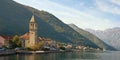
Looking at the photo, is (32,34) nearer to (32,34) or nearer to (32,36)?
(32,34)

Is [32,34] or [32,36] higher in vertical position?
[32,34]

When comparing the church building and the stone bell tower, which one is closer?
the church building

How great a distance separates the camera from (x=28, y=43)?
188 m

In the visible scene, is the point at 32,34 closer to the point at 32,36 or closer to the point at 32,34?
the point at 32,34

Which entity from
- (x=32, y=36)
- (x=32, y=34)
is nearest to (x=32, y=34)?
(x=32, y=34)

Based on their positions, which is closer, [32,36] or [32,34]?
[32,34]

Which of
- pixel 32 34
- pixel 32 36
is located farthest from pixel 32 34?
→ pixel 32 36

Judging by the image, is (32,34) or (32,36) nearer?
(32,34)

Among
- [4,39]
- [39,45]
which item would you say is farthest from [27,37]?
[4,39]

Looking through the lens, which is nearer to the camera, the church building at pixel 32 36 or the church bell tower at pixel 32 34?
the church building at pixel 32 36

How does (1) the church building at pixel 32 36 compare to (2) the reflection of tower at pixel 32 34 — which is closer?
(1) the church building at pixel 32 36

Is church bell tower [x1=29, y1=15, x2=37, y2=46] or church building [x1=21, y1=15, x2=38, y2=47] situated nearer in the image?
church building [x1=21, y1=15, x2=38, y2=47]

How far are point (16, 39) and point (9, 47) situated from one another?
6370 millimetres

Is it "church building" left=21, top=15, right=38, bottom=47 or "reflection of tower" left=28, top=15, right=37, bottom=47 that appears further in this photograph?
"reflection of tower" left=28, top=15, right=37, bottom=47
